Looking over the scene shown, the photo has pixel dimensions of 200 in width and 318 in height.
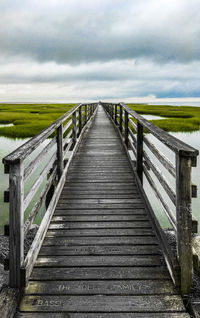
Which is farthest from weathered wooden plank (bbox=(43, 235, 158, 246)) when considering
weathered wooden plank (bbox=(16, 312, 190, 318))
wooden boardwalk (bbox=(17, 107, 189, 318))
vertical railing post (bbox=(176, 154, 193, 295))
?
weathered wooden plank (bbox=(16, 312, 190, 318))

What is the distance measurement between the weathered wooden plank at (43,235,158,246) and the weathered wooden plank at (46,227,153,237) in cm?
7

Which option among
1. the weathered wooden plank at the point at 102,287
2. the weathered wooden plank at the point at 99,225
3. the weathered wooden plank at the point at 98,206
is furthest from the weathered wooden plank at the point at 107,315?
the weathered wooden plank at the point at 98,206

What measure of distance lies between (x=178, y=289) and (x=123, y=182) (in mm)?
2885

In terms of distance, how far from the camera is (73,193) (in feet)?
14.9

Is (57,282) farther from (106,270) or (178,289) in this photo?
(178,289)

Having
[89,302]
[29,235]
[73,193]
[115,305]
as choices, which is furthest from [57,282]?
[29,235]

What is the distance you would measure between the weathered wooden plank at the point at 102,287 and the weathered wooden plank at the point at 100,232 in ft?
2.76

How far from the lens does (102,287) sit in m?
2.34

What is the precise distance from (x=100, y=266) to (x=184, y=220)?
40.6 inches

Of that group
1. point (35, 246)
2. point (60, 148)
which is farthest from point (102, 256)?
point (60, 148)

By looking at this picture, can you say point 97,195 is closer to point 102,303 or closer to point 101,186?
point 101,186

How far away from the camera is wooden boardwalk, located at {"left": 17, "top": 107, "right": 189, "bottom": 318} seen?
2129 millimetres

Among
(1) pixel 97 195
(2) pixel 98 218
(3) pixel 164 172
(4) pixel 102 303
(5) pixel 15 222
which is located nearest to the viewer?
(4) pixel 102 303

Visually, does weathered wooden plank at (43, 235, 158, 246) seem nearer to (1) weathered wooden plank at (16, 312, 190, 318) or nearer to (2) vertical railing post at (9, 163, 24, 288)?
(2) vertical railing post at (9, 163, 24, 288)
